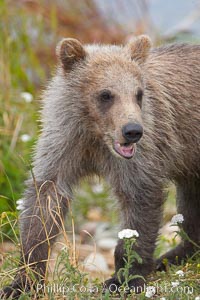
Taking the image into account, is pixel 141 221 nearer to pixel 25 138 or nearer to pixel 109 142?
pixel 109 142

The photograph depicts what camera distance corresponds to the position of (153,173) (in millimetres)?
7371

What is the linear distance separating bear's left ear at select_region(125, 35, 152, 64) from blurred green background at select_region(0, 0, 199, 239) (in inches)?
46.8

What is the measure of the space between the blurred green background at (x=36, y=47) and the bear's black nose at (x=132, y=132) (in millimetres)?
1032

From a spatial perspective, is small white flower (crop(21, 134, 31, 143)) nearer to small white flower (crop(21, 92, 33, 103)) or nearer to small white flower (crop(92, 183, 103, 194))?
small white flower (crop(21, 92, 33, 103))

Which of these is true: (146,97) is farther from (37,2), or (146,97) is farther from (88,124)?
(37,2)

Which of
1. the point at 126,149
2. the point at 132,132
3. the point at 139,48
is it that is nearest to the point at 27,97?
the point at 139,48

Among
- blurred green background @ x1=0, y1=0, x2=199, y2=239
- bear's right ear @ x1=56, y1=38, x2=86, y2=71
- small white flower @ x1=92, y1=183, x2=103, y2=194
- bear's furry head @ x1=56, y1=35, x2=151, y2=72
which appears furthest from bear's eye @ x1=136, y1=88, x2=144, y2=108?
small white flower @ x1=92, y1=183, x2=103, y2=194

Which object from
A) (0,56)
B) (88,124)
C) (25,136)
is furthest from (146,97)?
→ (0,56)

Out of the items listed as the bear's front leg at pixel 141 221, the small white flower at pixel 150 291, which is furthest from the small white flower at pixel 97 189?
the small white flower at pixel 150 291

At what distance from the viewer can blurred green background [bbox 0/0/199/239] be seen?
11102 millimetres

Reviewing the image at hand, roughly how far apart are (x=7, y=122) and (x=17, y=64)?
4.61 ft

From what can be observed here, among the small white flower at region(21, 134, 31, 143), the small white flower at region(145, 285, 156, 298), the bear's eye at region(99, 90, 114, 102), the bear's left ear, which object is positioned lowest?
the small white flower at region(145, 285, 156, 298)

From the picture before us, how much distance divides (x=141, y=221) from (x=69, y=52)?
149 cm

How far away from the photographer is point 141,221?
7.25 meters
